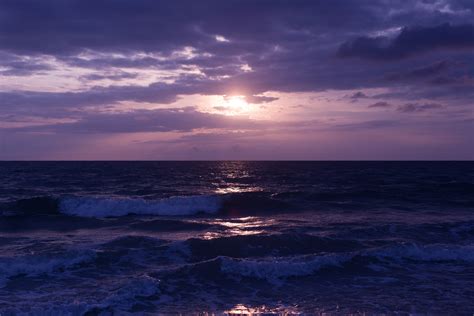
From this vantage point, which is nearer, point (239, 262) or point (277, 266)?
point (277, 266)

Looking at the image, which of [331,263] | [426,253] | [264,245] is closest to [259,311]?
[331,263]

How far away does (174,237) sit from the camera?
20.6m

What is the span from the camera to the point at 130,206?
1213 inches

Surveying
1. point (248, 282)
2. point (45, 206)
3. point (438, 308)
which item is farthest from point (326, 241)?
point (45, 206)

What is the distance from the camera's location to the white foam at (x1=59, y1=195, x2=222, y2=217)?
30188mm

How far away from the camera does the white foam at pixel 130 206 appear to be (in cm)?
3019

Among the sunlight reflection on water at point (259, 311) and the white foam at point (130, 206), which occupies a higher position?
the white foam at point (130, 206)

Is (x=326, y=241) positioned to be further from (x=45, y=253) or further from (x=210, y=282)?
(x=45, y=253)

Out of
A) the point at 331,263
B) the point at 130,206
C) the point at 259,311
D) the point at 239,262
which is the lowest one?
the point at 259,311

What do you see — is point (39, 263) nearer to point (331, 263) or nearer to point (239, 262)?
point (239, 262)

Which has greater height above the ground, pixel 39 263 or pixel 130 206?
pixel 130 206

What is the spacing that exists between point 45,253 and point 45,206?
1708 cm

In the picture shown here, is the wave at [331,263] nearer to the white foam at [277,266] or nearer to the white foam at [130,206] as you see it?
the white foam at [277,266]

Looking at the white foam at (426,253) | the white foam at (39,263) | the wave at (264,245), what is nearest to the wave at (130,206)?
the wave at (264,245)
